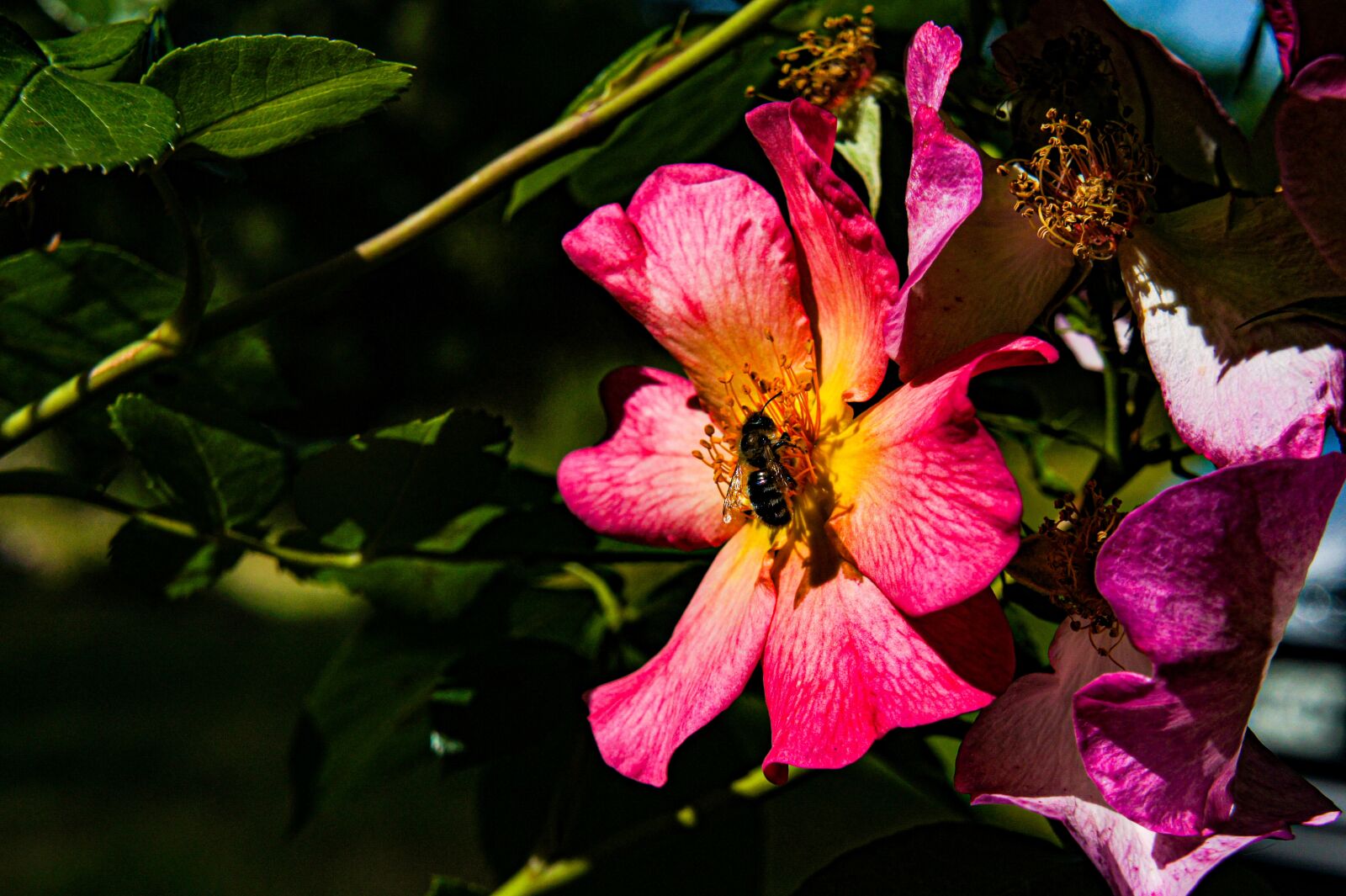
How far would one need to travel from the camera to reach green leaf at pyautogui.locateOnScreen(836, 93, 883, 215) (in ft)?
1.19

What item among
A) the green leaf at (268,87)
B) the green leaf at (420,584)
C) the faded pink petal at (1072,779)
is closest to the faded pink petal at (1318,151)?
the faded pink petal at (1072,779)

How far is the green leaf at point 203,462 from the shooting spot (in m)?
0.43

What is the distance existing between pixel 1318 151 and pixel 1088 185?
69 mm

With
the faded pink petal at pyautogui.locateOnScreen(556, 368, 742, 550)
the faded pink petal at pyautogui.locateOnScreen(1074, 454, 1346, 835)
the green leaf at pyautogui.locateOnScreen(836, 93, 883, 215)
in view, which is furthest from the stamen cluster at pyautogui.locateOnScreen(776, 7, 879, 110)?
the faded pink petal at pyautogui.locateOnScreen(1074, 454, 1346, 835)

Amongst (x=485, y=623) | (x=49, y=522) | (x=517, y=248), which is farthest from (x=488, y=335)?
(x=485, y=623)

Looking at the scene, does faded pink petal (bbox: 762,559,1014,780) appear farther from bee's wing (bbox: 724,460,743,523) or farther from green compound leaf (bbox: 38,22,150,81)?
green compound leaf (bbox: 38,22,150,81)

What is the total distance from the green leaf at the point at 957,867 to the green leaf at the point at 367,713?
0.80 feet

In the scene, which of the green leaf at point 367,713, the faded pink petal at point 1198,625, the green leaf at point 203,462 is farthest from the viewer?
the green leaf at point 367,713

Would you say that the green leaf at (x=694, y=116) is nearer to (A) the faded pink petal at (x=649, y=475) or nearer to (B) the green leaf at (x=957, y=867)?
(A) the faded pink petal at (x=649, y=475)

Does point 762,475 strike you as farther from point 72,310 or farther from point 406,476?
point 72,310

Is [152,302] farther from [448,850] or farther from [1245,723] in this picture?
[448,850]

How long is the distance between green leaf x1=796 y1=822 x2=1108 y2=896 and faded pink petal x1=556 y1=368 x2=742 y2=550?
11 centimetres

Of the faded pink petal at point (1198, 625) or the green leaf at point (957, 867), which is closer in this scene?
the faded pink petal at point (1198, 625)

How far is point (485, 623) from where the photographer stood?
53 cm
